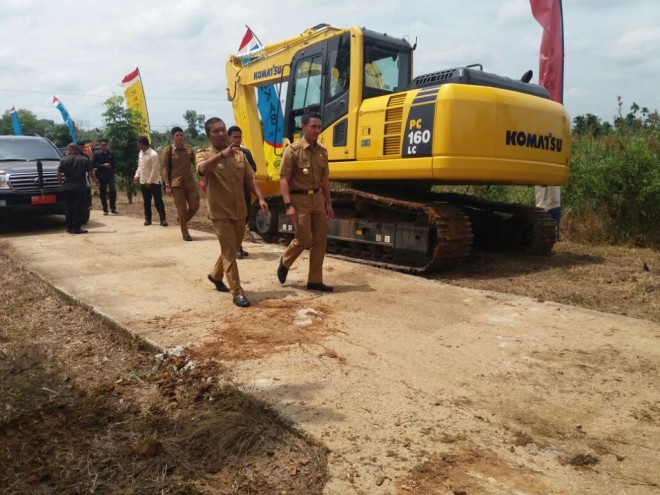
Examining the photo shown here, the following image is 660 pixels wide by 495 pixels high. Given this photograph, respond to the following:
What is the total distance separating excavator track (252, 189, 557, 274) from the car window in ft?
17.9

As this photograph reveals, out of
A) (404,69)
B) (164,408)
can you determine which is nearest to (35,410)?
(164,408)

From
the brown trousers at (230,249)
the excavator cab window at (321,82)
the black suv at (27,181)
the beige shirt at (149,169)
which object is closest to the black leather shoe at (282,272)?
the brown trousers at (230,249)

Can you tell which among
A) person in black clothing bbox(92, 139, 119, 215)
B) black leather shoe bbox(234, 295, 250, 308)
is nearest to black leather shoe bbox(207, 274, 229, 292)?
black leather shoe bbox(234, 295, 250, 308)

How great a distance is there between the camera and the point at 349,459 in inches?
99.9

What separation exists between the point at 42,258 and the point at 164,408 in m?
5.45

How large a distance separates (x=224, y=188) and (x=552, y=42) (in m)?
6.73

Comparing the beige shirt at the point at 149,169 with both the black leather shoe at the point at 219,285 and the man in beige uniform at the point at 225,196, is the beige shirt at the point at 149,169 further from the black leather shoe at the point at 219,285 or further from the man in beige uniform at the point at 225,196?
the man in beige uniform at the point at 225,196

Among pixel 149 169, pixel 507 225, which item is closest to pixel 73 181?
pixel 149 169

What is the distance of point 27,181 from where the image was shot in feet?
33.4

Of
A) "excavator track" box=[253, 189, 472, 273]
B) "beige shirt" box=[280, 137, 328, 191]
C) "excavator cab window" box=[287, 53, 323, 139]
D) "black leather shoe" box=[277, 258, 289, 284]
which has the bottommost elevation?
"black leather shoe" box=[277, 258, 289, 284]

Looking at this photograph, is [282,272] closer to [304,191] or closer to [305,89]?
[304,191]

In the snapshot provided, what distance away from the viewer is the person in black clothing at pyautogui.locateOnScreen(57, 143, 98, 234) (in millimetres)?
9922

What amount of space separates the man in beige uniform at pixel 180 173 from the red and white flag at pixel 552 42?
6.03m

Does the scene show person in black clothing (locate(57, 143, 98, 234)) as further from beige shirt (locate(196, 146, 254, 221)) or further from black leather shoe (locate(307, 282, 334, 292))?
black leather shoe (locate(307, 282, 334, 292))
